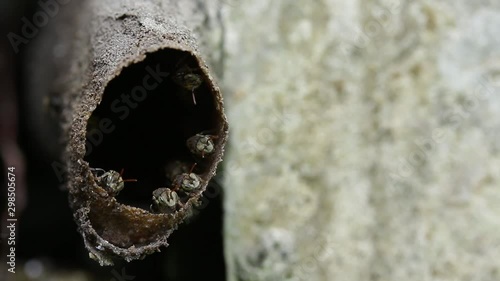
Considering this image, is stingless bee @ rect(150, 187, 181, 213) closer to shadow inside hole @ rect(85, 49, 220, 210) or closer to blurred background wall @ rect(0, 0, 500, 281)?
shadow inside hole @ rect(85, 49, 220, 210)

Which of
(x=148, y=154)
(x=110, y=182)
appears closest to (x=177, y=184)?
(x=110, y=182)

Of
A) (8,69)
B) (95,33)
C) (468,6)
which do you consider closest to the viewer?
(95,33)

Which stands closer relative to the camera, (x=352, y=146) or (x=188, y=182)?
(x=188, y=182)

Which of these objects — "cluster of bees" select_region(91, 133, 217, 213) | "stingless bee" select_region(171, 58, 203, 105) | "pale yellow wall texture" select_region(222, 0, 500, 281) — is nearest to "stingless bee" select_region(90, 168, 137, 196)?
"cluster of bees" select_region(91, 133, 217, 213)

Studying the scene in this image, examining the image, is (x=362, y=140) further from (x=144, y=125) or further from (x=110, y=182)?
(x=110, y=182)

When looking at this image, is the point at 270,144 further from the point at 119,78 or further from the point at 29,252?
the point at 29,252

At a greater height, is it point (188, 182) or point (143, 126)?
point (143, 126)

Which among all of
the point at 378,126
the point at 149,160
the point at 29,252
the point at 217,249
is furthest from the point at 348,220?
the point at 29,252
